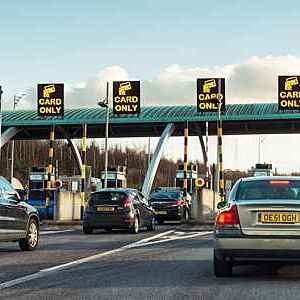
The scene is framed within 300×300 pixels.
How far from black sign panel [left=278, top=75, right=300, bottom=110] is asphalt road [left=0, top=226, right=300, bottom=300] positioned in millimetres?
19120

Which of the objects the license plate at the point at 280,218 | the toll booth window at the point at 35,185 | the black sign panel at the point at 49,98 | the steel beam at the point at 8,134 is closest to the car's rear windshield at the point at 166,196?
the black sign panel at the point at 49,98

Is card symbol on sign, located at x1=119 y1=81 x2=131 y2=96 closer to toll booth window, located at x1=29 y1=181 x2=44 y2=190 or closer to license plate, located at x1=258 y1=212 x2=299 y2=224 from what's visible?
toll booth window, located at x1=29 y1=181 x2=44 y2=190

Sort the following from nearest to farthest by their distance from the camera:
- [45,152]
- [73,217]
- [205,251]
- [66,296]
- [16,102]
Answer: [66,296] < [205,251] < [73,217] < [16,102] < [45,152]

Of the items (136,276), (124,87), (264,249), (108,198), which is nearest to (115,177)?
(124,87)

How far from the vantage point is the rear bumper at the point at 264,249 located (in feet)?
30.1

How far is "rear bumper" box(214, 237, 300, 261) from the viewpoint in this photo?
918 centimetres

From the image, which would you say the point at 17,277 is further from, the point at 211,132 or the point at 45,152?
the point at 45,152

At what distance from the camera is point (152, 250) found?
48.7 ft

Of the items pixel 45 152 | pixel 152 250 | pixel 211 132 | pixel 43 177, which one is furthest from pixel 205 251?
pixel 45 152

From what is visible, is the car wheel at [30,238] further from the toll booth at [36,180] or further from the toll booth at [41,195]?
the toll booth at [36,180]

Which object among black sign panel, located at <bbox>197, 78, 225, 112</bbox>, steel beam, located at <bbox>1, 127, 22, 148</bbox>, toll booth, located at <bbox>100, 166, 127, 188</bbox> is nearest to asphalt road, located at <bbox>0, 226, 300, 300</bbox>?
black sign panel, located at <bbox>197, 78, 225, 112</bbox>

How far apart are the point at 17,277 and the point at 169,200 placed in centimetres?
2178

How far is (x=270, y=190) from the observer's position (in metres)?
9.92

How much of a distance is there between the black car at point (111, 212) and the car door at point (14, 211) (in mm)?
7173
